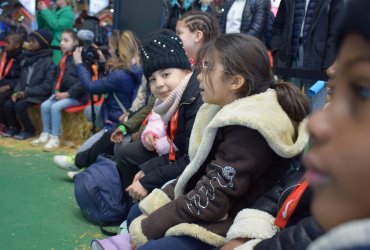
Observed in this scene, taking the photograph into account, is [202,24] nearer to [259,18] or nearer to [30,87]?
[259,18]

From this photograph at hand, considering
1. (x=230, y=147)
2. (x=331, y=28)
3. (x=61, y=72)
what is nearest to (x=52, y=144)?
(x=61, y=72)

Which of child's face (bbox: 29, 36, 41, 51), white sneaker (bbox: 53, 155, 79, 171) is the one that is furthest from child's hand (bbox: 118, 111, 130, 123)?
child's face (bbox: 29, 36, 41, 51)

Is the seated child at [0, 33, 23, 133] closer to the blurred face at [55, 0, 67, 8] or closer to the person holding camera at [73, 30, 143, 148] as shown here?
the blurred face at [55, 0, 67, 8]

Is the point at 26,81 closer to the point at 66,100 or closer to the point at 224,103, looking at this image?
the point at 66,100

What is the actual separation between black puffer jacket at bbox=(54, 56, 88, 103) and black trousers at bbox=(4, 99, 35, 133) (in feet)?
1.64

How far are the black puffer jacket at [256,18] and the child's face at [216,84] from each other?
2.32 metres

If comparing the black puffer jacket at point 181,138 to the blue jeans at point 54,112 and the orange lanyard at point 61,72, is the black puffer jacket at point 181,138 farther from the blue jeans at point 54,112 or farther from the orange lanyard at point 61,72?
the orange lanyard at point 61,72

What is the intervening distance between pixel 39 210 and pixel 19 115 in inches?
101

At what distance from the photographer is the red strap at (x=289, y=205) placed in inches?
47.8

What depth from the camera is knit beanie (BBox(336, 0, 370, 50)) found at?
1.69 feet

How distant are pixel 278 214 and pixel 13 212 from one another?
6.11ft

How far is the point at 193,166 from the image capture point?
156 cm

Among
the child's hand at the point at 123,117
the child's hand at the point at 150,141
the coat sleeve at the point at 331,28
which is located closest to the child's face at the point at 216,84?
the child's hand at the point at 150,141

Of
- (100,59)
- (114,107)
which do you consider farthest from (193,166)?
(100,59)
